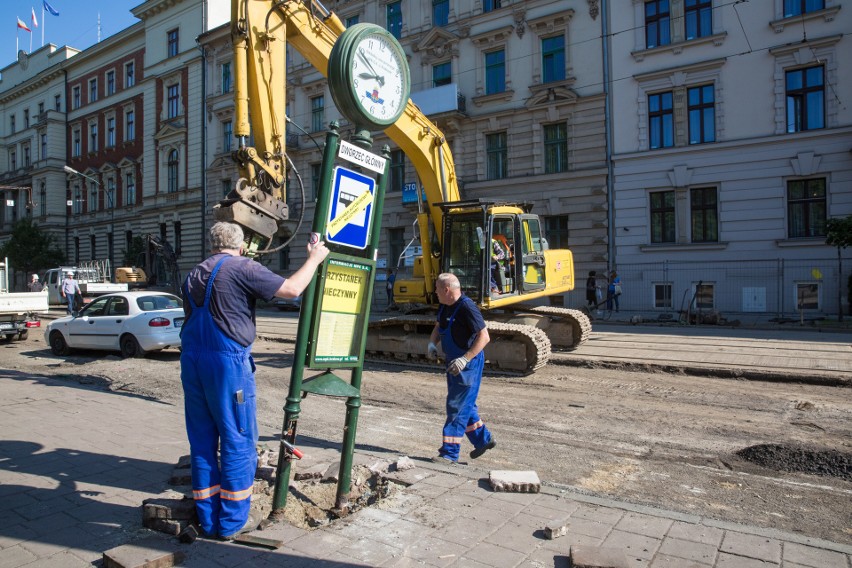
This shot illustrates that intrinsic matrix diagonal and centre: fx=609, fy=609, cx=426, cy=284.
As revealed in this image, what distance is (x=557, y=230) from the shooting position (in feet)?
85.0

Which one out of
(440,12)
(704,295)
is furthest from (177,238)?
(704,295)

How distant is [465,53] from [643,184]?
10.4m

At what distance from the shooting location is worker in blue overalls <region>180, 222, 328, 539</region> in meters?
3.68

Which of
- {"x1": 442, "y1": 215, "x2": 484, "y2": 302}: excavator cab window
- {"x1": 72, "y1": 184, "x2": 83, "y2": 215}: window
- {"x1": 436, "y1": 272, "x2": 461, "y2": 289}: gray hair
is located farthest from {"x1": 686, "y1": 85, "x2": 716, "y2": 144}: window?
{"x1": 72, "y1": 184, "x2": 83, "y2": 215}: window

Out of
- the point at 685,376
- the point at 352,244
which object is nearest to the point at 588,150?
the point at 685,376

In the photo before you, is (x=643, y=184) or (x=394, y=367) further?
(x=643, y=184)

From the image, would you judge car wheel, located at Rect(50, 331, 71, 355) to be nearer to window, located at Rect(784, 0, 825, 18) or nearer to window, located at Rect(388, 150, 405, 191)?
window, located at Rect(388, 150, 405, 191)

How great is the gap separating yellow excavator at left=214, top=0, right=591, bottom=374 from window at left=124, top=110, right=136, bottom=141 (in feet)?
133

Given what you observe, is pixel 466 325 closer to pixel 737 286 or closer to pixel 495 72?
pixel 737 286

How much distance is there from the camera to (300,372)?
13.2ft

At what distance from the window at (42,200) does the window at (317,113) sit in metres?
32.0

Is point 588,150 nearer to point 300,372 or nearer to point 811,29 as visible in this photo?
point 811,29

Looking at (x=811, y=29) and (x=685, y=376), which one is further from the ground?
(x=811, y=29)

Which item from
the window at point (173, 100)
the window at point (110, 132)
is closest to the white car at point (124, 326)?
the window at point (173, 100)
